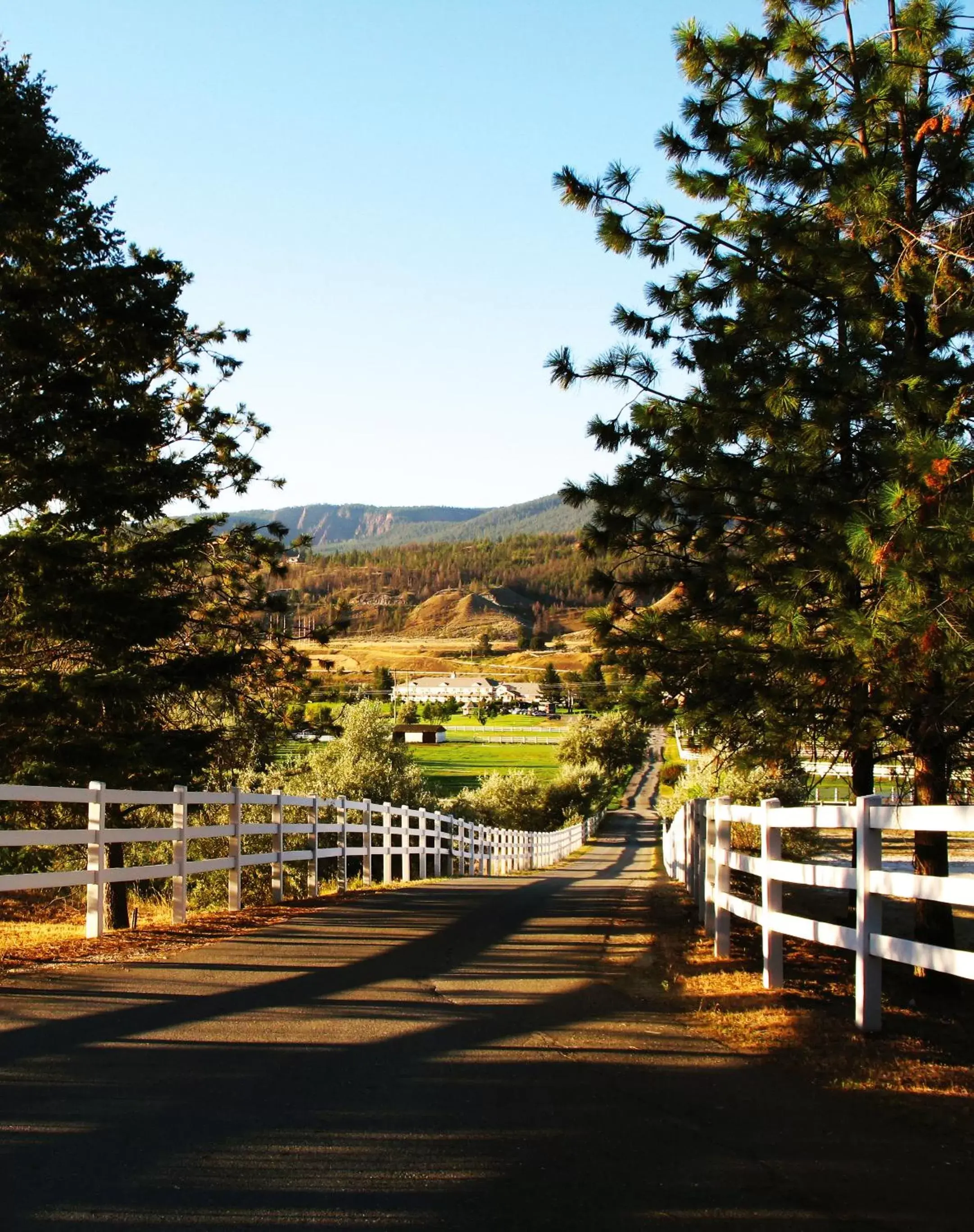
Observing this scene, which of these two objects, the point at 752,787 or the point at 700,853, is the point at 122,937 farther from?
the point at 752,787

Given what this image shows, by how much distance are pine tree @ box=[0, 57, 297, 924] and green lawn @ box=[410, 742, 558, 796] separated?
176 ft

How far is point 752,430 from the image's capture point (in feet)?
40.1

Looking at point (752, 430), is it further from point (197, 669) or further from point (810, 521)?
point (197, 669)

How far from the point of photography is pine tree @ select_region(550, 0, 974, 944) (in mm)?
10336

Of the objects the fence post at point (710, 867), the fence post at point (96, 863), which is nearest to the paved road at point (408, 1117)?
the fence post at point (96, 863)

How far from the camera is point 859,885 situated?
721 cm

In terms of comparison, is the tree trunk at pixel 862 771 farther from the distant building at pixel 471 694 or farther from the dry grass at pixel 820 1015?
the distant building at pixel 471 694

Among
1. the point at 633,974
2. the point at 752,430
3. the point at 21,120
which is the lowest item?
the point at 633,974

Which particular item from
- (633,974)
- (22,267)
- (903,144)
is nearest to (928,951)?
(633,974)

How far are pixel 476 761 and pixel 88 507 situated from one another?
308 ft

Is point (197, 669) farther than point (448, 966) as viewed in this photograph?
Yes

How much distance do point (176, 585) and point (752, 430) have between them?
11.8 meters

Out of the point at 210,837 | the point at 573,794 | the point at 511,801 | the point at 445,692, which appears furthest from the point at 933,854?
the point at 445,692

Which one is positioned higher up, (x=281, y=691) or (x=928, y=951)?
(x=281, y=691)
